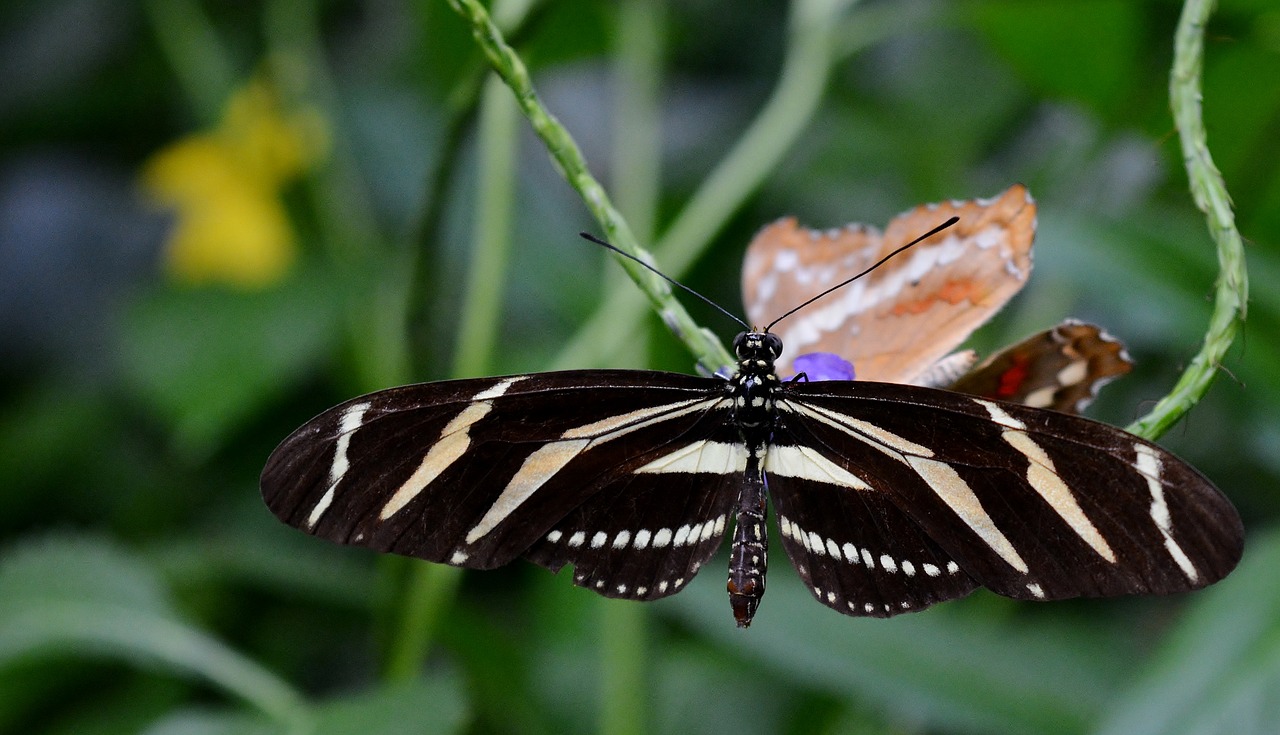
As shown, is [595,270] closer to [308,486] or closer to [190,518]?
[190,518]

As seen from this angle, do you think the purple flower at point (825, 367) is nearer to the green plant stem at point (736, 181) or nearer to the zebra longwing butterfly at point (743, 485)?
the zebra longwing butterfly at point (743, 485)

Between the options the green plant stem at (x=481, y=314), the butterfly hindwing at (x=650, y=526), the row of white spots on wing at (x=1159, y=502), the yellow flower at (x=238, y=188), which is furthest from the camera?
the yellow flower at (x=238, y=188)

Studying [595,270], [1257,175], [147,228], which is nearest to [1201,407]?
[1257,175]

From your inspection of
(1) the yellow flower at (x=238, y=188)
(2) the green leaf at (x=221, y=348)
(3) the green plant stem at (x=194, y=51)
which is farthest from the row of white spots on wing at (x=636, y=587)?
(3) the green plant stem at (x=194, y=51)

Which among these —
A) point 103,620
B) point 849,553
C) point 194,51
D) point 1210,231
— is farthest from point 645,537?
point 194,51

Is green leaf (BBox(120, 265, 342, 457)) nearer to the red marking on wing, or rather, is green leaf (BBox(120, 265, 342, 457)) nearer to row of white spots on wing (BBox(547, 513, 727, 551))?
row of white spots on wing (BBox(547, 513, 727, 551))
